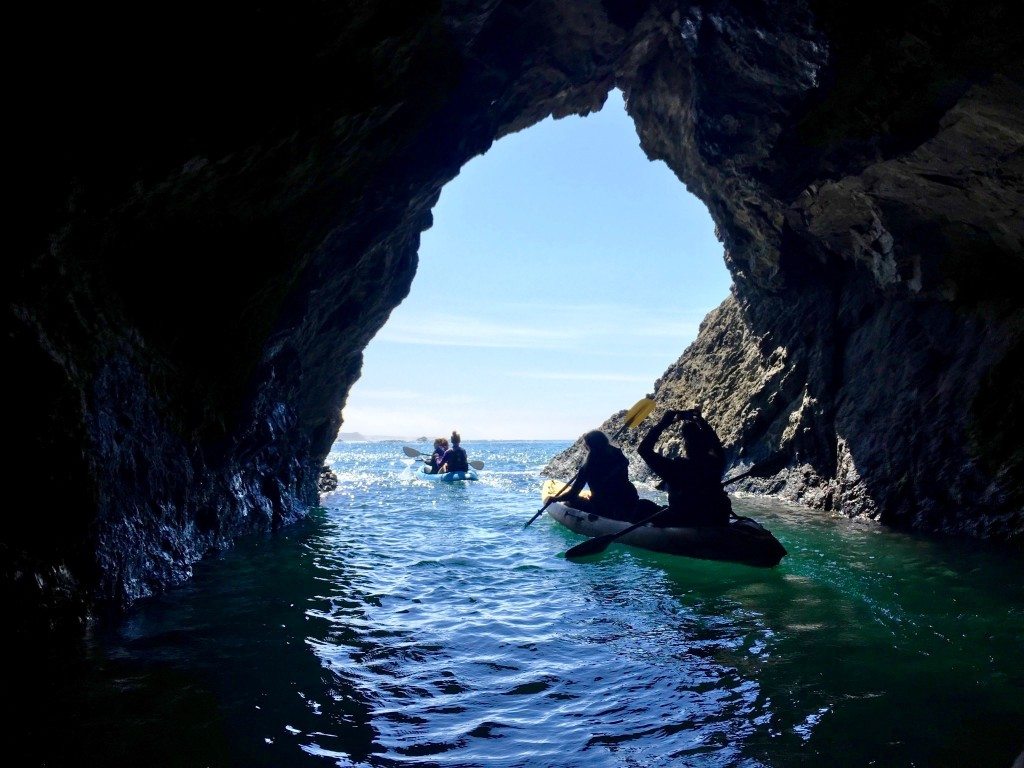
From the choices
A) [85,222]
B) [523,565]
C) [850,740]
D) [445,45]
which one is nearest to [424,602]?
[523,565]

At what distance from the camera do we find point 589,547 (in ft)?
31.1

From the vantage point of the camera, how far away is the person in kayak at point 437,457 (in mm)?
28562

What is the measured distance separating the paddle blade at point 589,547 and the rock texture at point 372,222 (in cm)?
532

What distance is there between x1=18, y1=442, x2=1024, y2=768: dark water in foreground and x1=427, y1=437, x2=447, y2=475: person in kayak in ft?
64.5

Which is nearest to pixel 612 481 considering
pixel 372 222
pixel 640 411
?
pixel 640 411

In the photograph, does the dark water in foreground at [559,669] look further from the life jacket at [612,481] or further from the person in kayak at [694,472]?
the life jacket at [612,481]

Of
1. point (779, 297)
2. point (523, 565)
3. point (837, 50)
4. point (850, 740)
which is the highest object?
point (837, 50)

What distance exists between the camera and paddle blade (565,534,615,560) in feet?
31.0

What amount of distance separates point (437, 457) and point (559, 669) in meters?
24.2

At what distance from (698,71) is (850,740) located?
39.5 feet

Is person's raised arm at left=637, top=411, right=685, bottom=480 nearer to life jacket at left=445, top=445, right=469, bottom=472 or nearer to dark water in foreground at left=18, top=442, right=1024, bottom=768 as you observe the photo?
dark water in foreground at left=18, top=442, right=1024, bottom=768

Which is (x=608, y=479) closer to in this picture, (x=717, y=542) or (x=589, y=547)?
(x=589, y=547)

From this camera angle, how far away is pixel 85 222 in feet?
19.4

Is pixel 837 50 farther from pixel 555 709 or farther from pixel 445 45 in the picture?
pixel 555 709
